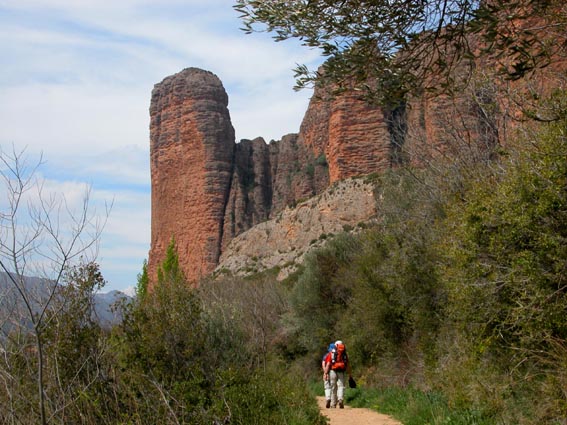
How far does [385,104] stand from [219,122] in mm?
62159

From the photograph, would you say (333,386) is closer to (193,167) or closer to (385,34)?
(385,34)

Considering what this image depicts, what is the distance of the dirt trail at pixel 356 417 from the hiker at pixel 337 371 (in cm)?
31

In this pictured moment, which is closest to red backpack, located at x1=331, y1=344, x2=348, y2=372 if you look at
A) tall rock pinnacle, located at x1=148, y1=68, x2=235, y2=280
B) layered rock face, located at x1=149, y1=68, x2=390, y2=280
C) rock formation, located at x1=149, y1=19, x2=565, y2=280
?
rock formation, located at x1=149, y1=19, x2=565, y2=280

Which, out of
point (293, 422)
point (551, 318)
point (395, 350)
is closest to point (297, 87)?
point (551, 318)

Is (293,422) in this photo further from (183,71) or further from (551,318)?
(183,71)

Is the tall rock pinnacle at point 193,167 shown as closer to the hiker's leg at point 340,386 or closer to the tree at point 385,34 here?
the hiker's leg at point 340,386

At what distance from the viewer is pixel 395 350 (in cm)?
1794

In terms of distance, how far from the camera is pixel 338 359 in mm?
13148

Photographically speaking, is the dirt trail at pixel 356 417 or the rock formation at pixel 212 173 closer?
the dirt trail at pixel 356 417

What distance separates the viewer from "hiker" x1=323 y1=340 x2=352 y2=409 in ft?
43.0

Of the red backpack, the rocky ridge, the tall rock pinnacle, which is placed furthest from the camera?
the tall rock pinnacle

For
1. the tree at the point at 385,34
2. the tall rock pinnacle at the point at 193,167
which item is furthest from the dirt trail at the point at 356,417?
the tall rock pinnacle at the point at 193,167

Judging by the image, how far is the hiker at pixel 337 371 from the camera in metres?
13.1

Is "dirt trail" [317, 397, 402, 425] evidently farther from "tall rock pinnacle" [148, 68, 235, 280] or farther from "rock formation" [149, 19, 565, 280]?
"tall rock pinnacle" [148, 68, 235, 280]
